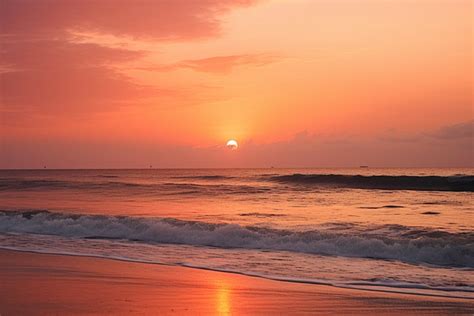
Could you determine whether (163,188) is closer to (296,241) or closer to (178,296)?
(296,241)

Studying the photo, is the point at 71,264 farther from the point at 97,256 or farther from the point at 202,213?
the point at 202,213

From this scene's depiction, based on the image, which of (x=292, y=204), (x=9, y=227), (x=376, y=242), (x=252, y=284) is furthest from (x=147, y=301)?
(x=292, y=204)

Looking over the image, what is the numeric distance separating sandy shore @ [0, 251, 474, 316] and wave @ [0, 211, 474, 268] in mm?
4723

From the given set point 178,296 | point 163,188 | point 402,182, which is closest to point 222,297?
point 178,296

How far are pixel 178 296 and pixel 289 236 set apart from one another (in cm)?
743

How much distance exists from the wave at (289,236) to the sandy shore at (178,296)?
15.5 feet

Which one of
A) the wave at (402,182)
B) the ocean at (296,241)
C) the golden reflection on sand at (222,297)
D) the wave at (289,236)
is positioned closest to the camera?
the golden reflection on sand at (222,297)

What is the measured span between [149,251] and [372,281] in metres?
5.96

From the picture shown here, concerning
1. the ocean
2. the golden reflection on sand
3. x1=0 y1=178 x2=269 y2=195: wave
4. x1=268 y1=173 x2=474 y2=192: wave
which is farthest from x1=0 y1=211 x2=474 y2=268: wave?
x1=268 y1=173 x2=474 y2=192: wave

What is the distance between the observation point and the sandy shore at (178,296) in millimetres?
6602

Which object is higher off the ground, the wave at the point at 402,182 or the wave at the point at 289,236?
the wave at the point at 402,182

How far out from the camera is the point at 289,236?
569 inches

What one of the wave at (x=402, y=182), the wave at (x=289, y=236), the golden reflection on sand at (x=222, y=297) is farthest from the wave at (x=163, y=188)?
the golden reflection on sand at (x=222, y=297)

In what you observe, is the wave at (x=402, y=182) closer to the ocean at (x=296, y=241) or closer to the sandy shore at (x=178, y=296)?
the ocean at (x=296, y=241)
